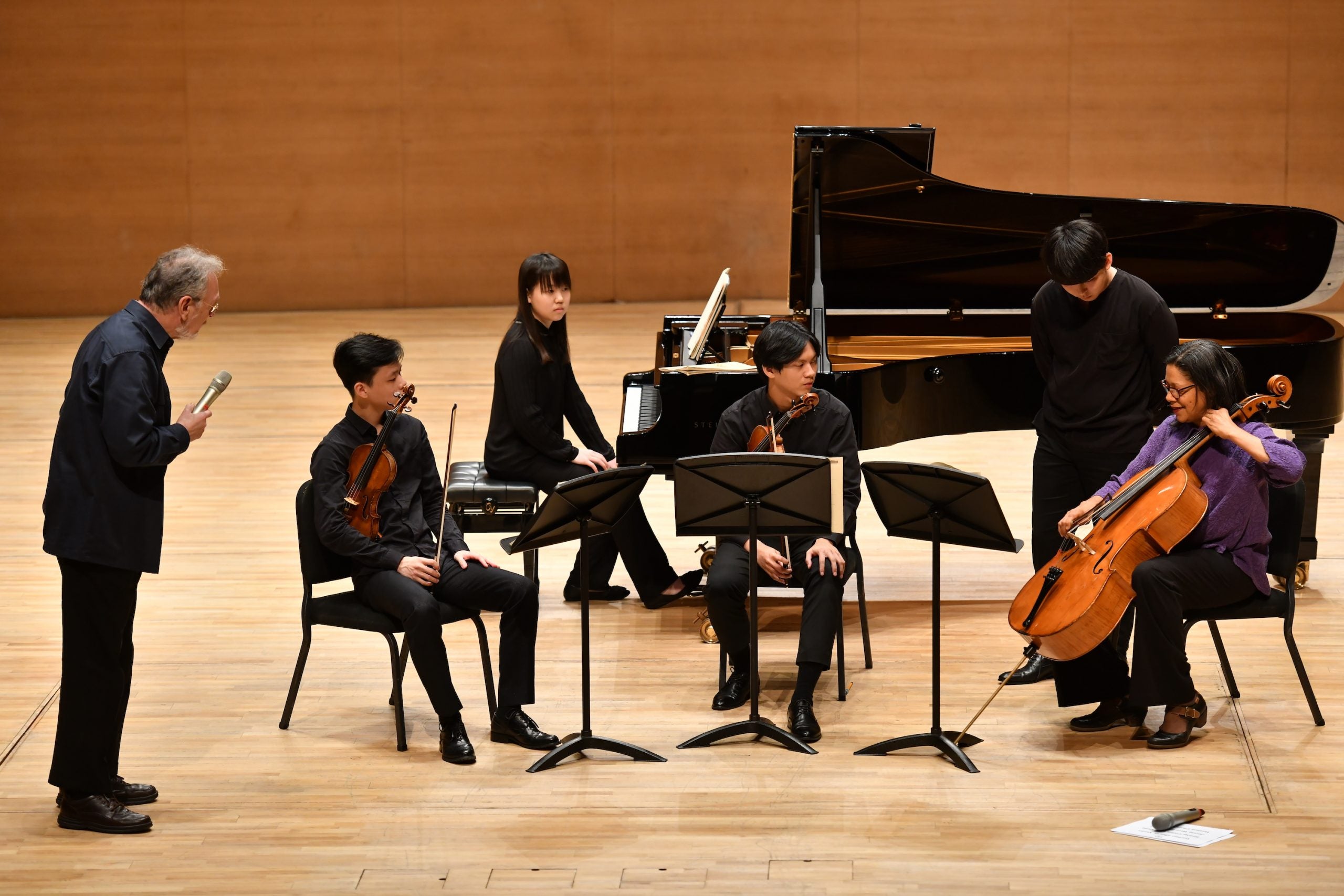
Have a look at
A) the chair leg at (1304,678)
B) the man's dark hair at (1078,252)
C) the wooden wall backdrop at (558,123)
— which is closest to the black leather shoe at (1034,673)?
the chair leg at (1304,678)

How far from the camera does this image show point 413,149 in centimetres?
1215

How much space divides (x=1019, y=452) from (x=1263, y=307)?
1967 mm

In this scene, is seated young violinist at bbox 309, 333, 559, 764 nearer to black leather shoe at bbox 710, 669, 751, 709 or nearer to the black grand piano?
black leather shoe at bbox 710, 669, 751, 709

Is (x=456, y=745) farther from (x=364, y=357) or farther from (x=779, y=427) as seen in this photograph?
(x=779, y=427)

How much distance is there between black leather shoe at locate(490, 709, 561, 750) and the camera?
3.97 m

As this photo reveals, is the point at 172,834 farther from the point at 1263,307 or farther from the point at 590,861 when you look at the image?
the point at 1263,307

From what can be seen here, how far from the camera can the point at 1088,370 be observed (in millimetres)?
4406

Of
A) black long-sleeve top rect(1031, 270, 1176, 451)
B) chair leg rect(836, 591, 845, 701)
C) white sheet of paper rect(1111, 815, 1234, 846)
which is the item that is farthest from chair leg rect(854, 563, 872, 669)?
white sheet of paper rect(1111, 815, 1234, 846)

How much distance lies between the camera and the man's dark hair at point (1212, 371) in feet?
12.8

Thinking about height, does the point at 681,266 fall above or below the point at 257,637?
above

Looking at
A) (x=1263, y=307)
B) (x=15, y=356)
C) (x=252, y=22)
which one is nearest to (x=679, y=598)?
(x=1263, y=307)

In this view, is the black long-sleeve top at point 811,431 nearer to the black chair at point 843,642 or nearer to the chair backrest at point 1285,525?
the black chair at point 843,642

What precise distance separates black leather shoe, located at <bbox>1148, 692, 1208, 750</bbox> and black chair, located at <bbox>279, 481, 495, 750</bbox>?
1.82m

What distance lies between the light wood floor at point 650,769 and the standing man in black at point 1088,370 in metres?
0.58
